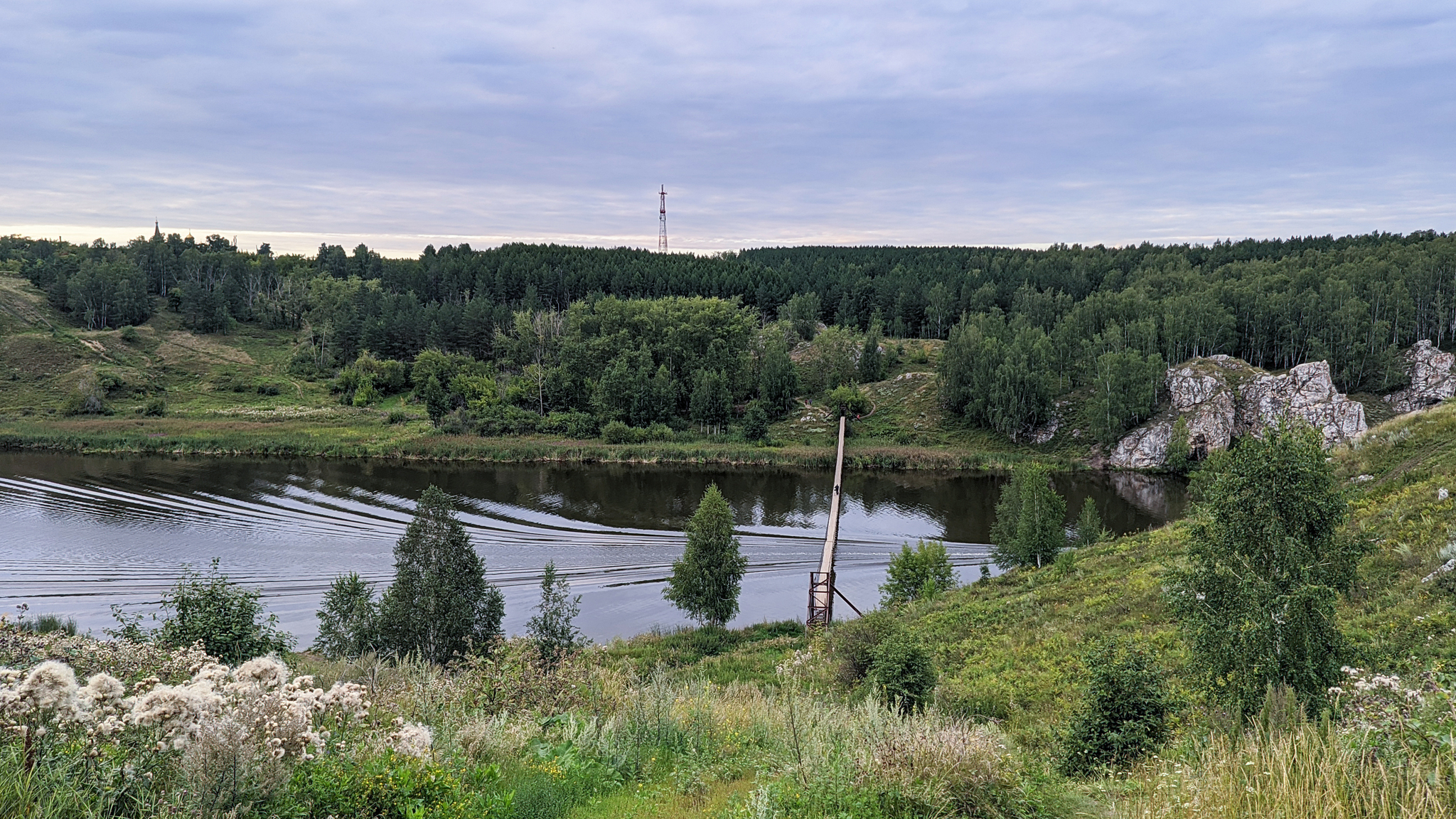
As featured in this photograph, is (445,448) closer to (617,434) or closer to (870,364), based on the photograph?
(617,434)

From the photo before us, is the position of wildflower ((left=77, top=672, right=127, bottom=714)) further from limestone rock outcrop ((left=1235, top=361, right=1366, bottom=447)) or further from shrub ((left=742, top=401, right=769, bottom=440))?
limestone rock outcrop ((left=1235, top=361, right=1366, bottom=447))

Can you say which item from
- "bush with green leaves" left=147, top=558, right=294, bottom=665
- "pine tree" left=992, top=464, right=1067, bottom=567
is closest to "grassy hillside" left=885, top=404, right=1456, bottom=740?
"pine tree" left=992, top=464, right=1067, bottom=567

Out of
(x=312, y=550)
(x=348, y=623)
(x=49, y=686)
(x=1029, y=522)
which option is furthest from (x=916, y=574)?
(x=312, y=550)

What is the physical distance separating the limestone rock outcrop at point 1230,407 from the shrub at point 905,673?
5547 centimetres

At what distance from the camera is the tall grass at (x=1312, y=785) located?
3.49 meters

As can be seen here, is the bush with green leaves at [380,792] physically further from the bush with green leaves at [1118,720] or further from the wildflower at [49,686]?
the bush with green leaves at [1118,720]

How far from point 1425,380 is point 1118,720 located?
74541 mm

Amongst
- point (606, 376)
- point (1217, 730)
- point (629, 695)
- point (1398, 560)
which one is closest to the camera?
point (1217, 730)

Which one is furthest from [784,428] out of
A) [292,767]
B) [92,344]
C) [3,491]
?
[92,344]

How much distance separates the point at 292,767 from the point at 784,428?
67.3 meters

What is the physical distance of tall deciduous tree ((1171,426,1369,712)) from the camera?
314 inches

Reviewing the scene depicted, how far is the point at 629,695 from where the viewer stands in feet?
28.9

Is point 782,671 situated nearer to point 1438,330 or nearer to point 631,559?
point 631,559

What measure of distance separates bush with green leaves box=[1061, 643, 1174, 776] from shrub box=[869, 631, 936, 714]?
9.20ft
